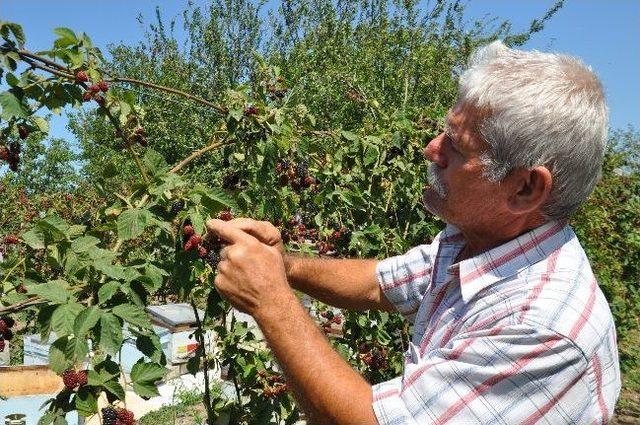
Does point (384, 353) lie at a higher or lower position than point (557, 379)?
higher

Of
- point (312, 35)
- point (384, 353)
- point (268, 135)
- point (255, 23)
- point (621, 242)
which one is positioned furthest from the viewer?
point (255, 23)

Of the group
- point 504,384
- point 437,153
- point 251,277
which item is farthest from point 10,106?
point 504,384

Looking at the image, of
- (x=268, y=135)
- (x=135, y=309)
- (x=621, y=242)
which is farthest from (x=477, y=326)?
(x=621, y=242)

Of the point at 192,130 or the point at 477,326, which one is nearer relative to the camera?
the point at 477,326

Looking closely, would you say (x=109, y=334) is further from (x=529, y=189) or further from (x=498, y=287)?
(x=529, y=189)

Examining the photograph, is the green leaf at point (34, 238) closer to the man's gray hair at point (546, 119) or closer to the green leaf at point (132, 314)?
the green leaf at point (132, 314)

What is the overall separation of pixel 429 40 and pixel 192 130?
6563 millimetres

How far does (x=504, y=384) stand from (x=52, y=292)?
1200 millimetres

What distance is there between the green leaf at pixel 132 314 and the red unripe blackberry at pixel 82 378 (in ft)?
0.83

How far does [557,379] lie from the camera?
4.13 feet

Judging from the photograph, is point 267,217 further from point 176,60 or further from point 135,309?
point 176,60

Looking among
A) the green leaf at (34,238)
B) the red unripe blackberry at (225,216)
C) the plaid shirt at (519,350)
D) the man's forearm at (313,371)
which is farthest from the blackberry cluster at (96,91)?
the plaid shirt at (519,350)

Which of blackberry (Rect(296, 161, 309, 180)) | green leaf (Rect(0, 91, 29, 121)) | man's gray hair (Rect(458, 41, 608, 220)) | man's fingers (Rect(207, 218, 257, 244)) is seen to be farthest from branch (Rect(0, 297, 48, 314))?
blackberry (Rect(296, 161, 309, 180))

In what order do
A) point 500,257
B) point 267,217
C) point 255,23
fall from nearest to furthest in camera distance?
point 500,257
point 267,217
point 255,23
